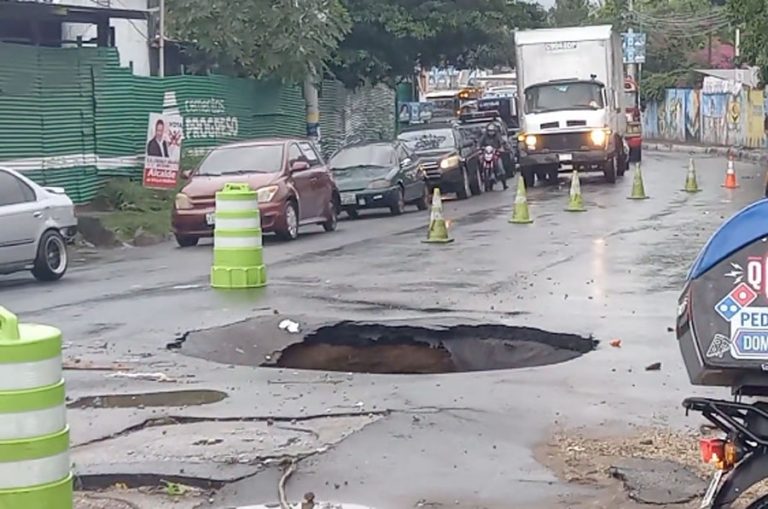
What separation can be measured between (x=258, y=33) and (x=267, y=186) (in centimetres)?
1434

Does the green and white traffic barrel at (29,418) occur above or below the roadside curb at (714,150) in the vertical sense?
above

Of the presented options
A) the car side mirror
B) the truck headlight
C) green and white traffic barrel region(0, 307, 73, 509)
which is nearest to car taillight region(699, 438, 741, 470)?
green and white traffic barrel region(0, 307, 73, 509)

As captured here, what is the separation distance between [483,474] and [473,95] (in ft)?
230

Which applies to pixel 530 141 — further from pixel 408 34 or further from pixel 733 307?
pixel 733 307

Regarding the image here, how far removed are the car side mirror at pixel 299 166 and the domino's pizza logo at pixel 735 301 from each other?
60.2 feet

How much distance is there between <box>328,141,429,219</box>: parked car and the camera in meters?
29.1

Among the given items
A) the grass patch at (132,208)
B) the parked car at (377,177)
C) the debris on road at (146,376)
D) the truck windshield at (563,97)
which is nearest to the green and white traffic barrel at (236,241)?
the debris on road at (146,376)

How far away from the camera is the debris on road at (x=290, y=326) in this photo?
13.2 m

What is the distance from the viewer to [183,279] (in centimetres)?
1759

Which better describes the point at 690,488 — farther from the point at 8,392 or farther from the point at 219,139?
the point at 219,139

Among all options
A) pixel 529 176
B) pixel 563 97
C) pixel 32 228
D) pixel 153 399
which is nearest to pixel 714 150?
pixel 529 176

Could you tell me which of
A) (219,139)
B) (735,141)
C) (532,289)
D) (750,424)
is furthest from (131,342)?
(735,141)

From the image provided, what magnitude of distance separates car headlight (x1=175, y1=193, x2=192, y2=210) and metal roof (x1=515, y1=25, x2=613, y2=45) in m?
17.2

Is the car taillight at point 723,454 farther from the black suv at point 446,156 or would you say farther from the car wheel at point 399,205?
the black suv at point 446,156
